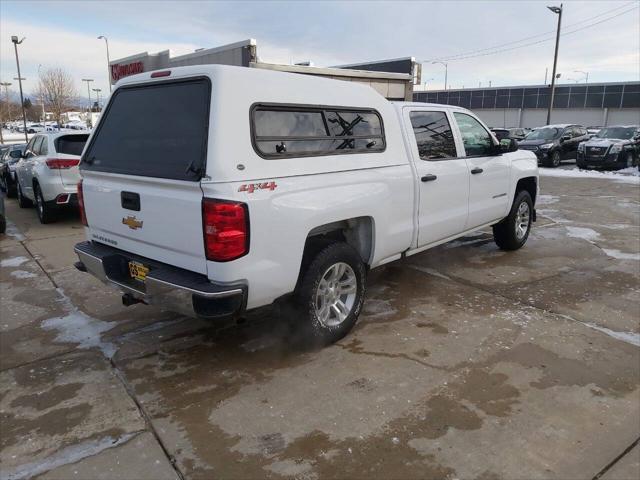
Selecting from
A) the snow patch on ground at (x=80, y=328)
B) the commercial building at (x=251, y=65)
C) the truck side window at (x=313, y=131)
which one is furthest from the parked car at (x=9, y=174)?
the truck side window at (x=313, y=131)

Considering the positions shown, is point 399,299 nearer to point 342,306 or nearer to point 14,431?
point 342,306

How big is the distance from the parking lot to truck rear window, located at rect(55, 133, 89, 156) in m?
3.83

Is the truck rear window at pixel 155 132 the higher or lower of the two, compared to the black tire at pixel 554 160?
higher

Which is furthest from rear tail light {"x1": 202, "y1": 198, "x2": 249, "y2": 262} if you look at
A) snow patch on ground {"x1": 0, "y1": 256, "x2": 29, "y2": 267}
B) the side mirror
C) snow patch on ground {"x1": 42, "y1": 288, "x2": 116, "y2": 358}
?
snow patch on ground {"x1": 0, "y1": 256, "x2": 29, "y2": 267}

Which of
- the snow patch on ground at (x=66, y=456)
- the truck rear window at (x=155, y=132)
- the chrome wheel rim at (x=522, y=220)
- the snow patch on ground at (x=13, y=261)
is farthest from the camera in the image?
the chrome wheel rim at (x=522, y=220)

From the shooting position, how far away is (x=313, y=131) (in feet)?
12.4

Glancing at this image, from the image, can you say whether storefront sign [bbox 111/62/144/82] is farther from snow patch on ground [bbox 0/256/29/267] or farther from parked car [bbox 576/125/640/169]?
parked car [bbox 576/125/640/169]

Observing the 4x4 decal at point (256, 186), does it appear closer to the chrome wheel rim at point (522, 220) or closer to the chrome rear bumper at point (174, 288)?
the chrome rear bumper at point (174, 288)

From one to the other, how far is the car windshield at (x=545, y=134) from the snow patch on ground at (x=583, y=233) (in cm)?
1312

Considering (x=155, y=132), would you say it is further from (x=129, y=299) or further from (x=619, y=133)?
(x=619, y=133)

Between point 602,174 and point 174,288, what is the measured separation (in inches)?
695

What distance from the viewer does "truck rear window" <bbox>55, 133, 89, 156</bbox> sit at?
888 cm

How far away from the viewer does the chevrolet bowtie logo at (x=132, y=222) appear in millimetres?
3584

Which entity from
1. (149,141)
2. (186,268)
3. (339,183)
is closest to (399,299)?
(339,183)
